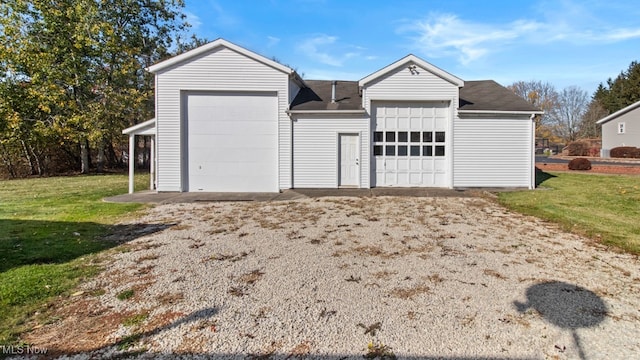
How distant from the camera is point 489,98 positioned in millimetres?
14477

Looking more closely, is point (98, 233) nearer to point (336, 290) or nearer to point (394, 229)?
point (336, 290)

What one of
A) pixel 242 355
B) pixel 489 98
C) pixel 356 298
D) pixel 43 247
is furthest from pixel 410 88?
pixel 242 355

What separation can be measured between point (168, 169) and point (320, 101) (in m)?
6.02

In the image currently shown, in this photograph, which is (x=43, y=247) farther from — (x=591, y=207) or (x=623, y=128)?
(x=623, y=128)

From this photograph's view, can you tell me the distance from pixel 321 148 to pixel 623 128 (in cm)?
3456

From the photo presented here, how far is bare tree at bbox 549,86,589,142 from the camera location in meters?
58.5

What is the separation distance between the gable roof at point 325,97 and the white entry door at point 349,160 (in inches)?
45.1

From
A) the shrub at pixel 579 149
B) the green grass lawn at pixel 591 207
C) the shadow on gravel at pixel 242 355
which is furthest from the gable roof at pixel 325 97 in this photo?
the shrub at pixel 579 149

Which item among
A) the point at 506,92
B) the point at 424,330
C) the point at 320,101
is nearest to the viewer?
the point at 424,330

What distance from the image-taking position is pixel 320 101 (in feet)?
46.1

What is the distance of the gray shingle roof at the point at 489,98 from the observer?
13.2 meters

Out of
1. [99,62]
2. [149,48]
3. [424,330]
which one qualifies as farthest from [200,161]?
[149,48]

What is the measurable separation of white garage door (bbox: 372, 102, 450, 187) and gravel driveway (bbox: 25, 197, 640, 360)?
668cm

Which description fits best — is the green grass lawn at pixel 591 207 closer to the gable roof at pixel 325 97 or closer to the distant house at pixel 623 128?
the gable roof at pixel 325 97
